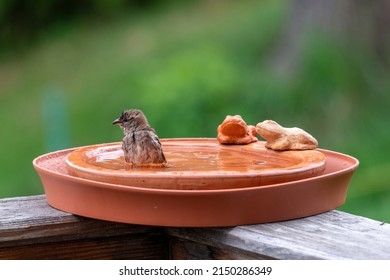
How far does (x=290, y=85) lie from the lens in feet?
21.5

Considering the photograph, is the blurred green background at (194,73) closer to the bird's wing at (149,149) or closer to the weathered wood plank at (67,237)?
the bird's wing at (149,149)

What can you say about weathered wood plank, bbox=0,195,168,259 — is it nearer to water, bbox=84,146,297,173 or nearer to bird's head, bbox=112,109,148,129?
water, bbox=84,146,297,173

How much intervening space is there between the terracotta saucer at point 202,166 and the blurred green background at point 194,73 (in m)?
2.64

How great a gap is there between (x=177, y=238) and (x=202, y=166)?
316mm

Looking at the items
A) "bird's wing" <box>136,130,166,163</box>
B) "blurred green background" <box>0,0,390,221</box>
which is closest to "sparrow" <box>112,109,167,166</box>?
"bird's wing" <box>136,130,166,163</box>

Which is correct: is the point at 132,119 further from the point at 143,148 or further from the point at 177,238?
the point at 177,238

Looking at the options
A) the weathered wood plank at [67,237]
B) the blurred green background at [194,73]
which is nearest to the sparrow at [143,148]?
the weathered wood plank at [67,237]

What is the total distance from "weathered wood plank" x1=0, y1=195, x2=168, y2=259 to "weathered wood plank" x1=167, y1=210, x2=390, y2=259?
0.07 metres

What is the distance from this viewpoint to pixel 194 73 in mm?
7391

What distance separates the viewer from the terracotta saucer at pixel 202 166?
5.39 feet

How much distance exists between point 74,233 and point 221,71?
18.5 feet

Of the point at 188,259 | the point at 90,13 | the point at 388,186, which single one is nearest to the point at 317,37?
the point at 388,186

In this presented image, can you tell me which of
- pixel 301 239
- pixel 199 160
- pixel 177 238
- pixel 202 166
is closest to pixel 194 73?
pixel 199 160

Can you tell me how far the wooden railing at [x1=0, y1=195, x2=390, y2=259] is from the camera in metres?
1.47
